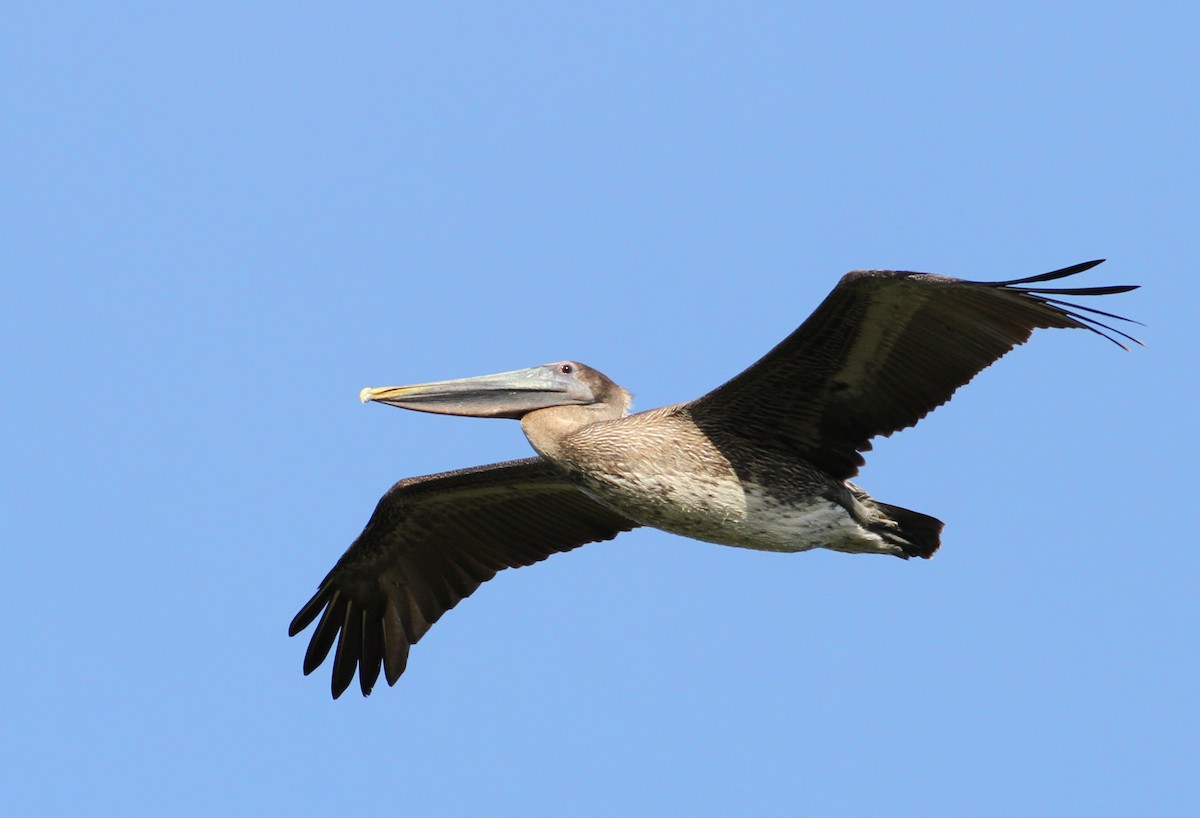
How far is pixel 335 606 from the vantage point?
12.1m

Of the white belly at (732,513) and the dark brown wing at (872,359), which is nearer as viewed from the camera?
the dark brown wing at (872,359)

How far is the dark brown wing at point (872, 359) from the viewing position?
9211 mm

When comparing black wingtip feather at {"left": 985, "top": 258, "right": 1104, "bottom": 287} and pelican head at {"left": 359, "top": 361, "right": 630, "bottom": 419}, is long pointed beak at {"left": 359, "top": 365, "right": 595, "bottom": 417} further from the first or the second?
black wingtip feather at {"left": 985, "top": 258, "right": 1104, "bottom": 287}

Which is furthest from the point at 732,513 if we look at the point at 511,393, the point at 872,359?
the point at 511,393

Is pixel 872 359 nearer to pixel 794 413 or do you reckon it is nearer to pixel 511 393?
pixel 794 413

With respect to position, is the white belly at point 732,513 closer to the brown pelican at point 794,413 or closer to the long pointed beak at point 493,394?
the brown pelican at point 794,413


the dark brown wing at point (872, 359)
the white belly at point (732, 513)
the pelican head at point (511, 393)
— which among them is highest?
the pelican head at point (511, 393)

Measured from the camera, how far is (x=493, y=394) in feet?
34.8

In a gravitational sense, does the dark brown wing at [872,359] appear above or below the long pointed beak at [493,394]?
below

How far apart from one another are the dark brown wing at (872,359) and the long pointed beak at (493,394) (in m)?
0.92

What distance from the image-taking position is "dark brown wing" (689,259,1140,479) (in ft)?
30.2

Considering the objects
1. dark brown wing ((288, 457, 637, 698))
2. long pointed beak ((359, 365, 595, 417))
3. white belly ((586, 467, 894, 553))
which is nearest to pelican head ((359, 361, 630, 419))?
long pointed beak ((359, 365, 595, 417))

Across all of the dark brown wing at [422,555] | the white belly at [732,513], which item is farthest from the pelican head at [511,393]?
the dark brown wing at [422,555]

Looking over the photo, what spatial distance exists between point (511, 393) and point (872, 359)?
233cm
